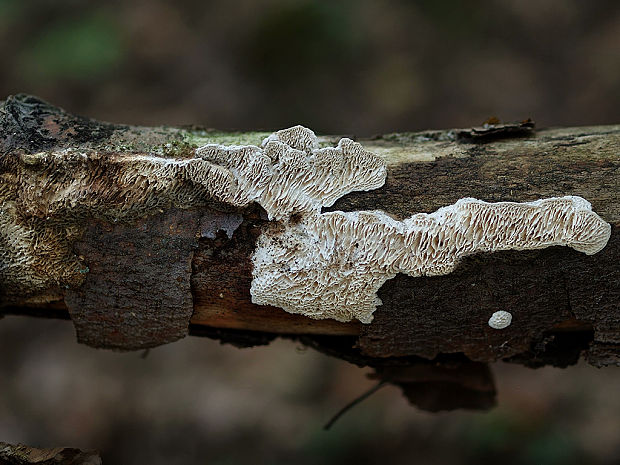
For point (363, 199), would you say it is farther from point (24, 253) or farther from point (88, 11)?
point (88, 11)

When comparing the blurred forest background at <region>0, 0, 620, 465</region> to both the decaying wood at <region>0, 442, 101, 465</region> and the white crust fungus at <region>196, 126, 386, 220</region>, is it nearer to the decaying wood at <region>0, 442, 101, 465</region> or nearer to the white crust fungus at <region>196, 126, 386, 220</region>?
the decaying wood at <region>0, 442, 101, 465</region>

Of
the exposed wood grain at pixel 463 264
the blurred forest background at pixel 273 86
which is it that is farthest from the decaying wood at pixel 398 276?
the blurred forest background at pixel 273 86

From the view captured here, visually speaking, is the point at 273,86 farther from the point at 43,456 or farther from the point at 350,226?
the point at 43,456

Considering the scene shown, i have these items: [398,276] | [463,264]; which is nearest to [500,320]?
[463,264]

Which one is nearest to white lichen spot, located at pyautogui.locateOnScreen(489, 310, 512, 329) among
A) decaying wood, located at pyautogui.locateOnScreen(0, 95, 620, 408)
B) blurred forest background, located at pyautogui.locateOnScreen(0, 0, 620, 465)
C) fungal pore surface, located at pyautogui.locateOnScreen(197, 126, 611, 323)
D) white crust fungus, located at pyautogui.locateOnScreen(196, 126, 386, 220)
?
decaying wood, located at pyautogui.locateOnScreen(0, 95, 620, 408)

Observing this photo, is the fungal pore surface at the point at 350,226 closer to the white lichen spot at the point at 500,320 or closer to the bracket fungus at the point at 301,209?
the bracket fungus at the point at 301,209
